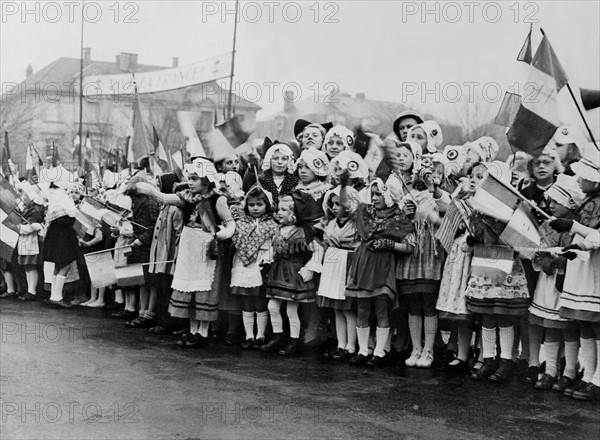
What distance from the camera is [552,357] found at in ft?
24.4

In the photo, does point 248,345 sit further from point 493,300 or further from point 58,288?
point 58,288

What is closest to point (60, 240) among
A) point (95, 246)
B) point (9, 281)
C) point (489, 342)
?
point (95, 246)

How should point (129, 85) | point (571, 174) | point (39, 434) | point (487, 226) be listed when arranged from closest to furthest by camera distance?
1. point (39, 434)
2. point (487, 226)
3. point (571, 174)
4. point (129, 85)

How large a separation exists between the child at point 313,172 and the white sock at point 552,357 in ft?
9.05

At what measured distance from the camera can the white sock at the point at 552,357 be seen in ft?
24.4

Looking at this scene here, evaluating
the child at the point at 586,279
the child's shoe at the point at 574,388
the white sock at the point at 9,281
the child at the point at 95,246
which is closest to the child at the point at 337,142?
the child at the point at 586,279

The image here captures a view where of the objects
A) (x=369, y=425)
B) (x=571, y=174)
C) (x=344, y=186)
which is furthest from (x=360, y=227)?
(x=369, y=425)

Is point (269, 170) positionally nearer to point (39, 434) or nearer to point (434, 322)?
point (434, 322)

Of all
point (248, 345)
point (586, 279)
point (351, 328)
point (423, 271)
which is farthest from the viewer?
point (248, 345)

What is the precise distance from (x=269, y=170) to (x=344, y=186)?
4.38 ft

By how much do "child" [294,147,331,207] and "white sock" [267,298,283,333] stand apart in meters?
1.15

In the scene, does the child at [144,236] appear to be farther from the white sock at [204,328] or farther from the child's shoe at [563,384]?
the child's shoe at [563,384]

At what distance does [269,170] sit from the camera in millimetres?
9562

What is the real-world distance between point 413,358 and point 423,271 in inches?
32.7
